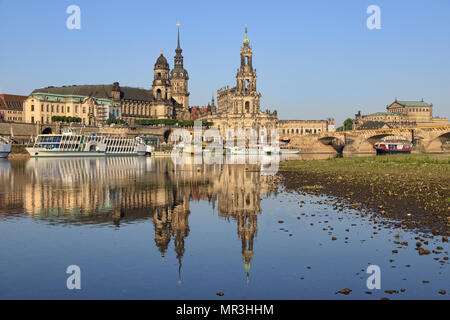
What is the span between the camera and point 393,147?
427 ft

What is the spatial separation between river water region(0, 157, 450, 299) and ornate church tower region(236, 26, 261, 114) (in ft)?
534

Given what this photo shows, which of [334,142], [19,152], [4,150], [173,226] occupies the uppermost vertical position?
[334,142]

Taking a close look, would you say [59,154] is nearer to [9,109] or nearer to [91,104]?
[91,104]

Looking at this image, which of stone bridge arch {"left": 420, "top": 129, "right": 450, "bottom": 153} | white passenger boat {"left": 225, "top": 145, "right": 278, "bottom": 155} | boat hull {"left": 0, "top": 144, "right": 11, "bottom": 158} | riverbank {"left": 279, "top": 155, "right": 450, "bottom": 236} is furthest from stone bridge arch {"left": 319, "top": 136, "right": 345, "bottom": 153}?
riverbank {"left": 279, "top": 155, "right": 450, "bottom": 236}

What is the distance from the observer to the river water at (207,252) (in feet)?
44.0

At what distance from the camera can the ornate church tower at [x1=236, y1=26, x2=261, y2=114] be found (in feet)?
626

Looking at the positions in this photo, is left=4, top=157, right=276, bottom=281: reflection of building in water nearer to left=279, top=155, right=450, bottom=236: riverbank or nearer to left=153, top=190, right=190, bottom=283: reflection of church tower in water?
left=153, top=190, right=190, bottom=283: reflection of church tower in water

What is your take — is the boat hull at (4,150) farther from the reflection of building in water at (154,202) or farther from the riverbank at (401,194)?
the riverbank at (401,194)

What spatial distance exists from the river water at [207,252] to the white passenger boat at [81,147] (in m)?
89.1

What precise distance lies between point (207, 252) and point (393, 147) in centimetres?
12329

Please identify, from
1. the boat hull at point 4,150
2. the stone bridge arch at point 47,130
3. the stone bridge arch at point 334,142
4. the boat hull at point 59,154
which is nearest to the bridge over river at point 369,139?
the stone bridge arch at point 334,142

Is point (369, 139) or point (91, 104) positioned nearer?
point (369, 139)

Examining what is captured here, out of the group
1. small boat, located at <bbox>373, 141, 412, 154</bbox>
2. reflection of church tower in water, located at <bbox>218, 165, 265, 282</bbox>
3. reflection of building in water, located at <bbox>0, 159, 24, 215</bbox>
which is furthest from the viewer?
small boat, located at <bbox>373, 141, 412, 154</bbox>
